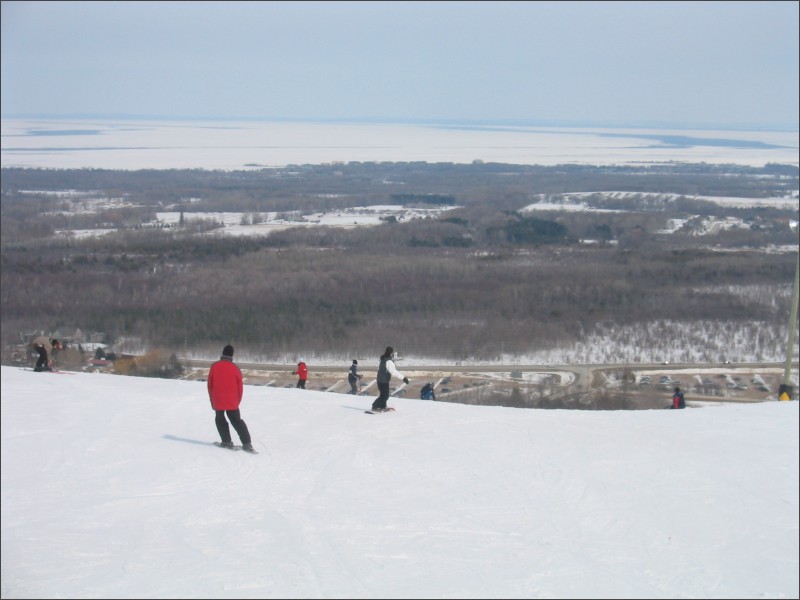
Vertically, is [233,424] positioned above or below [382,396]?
above

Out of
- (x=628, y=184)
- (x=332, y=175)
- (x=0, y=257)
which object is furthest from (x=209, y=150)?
(x=0, y=257)

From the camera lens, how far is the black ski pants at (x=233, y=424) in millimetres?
8688

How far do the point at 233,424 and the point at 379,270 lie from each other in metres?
33.3

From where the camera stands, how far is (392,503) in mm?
7516

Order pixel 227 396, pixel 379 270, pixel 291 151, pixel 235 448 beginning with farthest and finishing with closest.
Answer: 1. pixel 291 151
2. pixel 379 270
3. pixel 235 448
4. pixel 227 396

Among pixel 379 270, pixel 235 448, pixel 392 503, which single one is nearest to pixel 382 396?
pixel 235 448

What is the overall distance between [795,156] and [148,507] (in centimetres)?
15066

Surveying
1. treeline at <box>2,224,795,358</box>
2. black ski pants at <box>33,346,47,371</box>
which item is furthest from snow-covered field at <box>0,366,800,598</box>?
treeline at <box>2,224,795,358</box>

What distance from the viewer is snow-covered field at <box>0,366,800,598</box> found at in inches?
237

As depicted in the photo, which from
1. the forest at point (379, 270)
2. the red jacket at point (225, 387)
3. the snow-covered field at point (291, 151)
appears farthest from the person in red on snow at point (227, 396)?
the snow-covered field at point (291, 151)

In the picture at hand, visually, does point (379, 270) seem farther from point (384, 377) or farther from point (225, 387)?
point (225, 387)

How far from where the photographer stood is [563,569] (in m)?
6.30

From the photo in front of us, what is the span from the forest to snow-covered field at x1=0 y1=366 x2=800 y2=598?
1671cm

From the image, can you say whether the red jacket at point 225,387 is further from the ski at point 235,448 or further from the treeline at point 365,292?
the treeline at point 365,292
